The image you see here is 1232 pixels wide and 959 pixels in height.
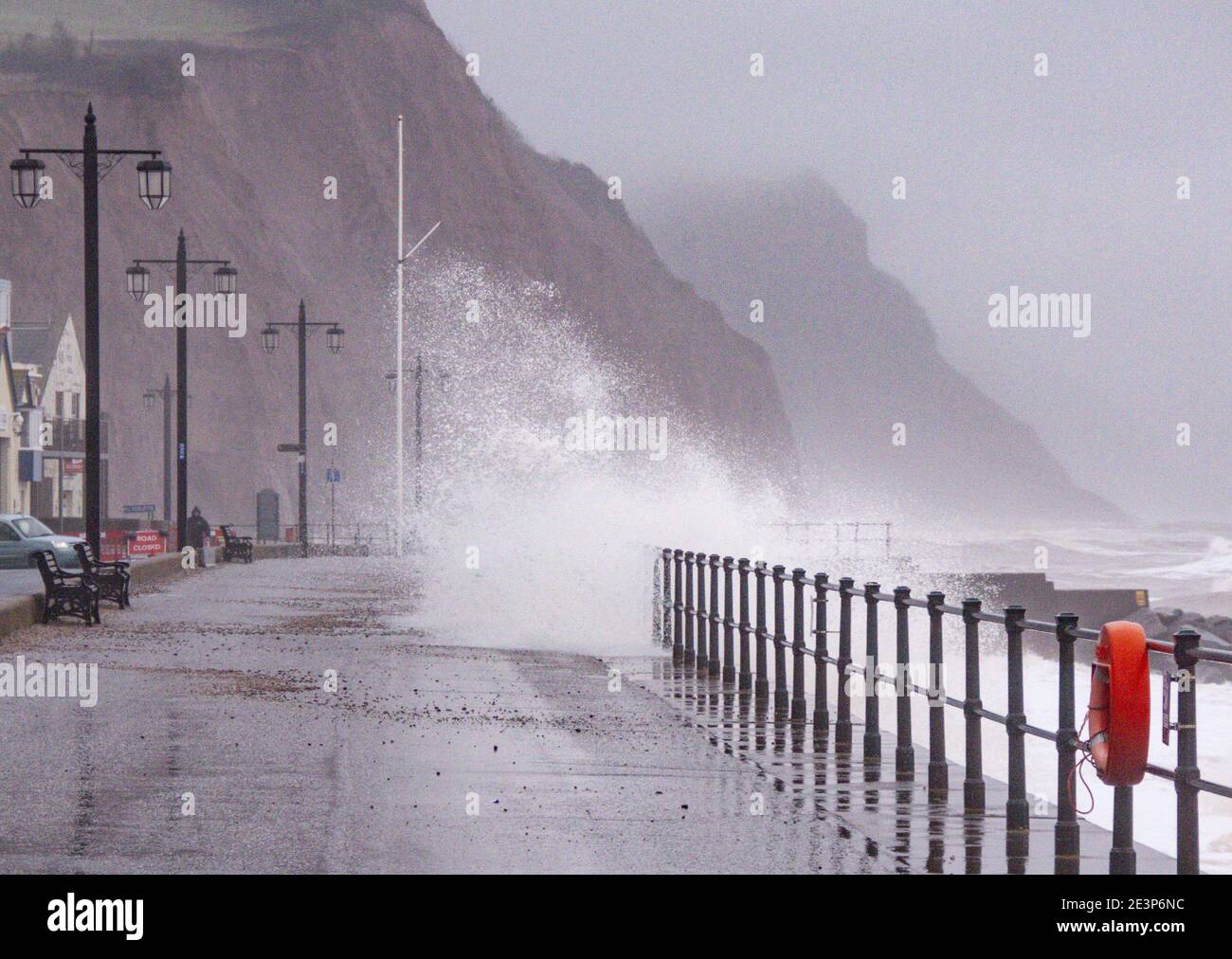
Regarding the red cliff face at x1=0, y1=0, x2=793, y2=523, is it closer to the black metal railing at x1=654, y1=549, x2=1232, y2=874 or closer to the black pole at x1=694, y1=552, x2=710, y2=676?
the black pole at x1=694, y1=552, x2=710, y2=676

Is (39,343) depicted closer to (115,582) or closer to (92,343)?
(92,343)

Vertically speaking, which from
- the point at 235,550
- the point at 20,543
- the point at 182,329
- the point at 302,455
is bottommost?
the point at 235,550

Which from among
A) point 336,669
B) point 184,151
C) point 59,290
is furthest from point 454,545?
point 184,151

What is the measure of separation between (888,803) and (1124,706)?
3.16 m

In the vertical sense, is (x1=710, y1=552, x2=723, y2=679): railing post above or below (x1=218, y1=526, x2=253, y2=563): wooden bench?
above

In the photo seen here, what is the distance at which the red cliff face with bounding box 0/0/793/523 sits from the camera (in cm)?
12744

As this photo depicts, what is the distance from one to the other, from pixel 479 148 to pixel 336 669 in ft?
559

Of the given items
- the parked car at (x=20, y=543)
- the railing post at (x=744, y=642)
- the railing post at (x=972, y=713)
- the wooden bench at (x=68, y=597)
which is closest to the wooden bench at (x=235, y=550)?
the parked car at (x=20, y=543)

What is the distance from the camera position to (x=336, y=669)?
817 inches

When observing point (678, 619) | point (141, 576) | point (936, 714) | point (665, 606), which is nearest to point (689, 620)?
point (678, 619)

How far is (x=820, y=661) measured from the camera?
15.5m

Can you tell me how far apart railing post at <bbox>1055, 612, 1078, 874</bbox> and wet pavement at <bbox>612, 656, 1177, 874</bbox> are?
0.07 m

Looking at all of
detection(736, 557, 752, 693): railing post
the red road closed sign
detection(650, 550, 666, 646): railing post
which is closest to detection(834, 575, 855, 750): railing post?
detection(736, 557, 752, 693): railing post
